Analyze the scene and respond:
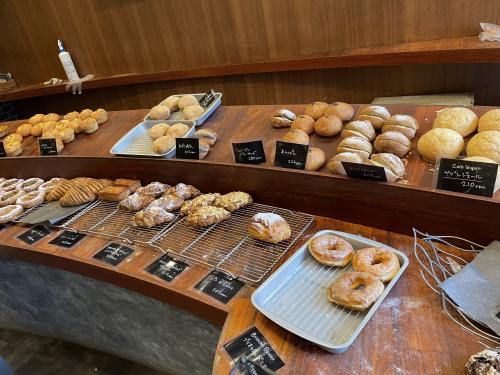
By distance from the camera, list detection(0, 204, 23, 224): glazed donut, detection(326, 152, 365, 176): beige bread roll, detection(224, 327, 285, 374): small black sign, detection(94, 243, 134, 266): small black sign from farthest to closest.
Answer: detection(0, 204, 23, 224): glazed donut < detection(94, 243, 134, 266): small black sign < detection(326, 152, 365, 176): beige bread roll < detection(224, 327, 285, 374): small black sign

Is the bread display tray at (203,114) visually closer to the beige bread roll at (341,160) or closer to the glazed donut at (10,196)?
the glazed donut at (10,196)

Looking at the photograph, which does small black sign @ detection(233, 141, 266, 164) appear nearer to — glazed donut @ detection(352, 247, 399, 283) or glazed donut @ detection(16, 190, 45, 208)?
glazed donut @ detection(352, 247, 399, 283)

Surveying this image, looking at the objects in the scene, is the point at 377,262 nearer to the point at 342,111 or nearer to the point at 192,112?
the point at 342,111

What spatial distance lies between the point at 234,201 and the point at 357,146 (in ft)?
2.13

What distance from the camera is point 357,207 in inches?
65.9

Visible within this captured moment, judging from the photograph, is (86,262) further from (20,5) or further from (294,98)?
(20,5)

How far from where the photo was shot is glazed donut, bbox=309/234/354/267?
150 cm

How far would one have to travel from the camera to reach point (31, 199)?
248 centimetres

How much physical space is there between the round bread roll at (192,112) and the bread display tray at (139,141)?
7 cm

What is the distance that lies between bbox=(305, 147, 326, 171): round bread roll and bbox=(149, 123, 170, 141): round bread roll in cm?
109

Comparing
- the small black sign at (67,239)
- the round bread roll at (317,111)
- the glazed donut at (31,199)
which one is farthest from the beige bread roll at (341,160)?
the glazed donut at (31,199)

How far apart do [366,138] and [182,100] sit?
58.9 inches

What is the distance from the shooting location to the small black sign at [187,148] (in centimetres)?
211

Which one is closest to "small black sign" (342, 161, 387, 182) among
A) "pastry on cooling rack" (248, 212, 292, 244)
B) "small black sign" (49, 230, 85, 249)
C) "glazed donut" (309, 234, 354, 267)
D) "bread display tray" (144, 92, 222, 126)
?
"glazed donut" (309, 234, 354, 267)
